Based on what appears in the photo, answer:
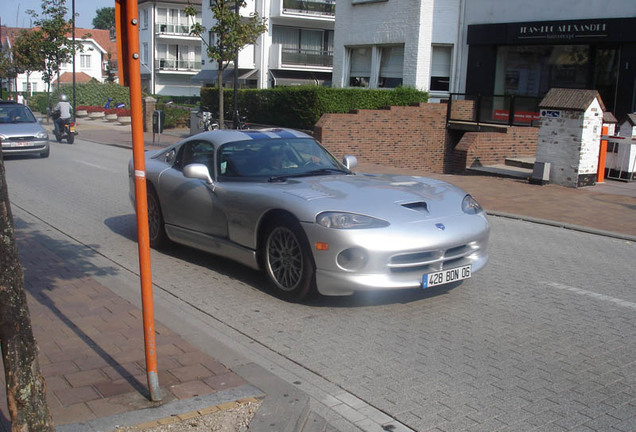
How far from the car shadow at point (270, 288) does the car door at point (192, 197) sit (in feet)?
1.63

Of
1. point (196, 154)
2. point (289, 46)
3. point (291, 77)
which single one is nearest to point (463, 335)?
point (196, 154)

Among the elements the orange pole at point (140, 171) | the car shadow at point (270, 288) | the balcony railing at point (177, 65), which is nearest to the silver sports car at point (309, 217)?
the car shadow at point (270, 288)

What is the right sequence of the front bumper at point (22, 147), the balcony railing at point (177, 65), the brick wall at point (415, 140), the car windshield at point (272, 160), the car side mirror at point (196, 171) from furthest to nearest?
the balcony railing at point (177, 65), the brick wall at point (415, 140), the front bumper at point (22, 147), the car windshield at point (272, 160), the car side mirror at point (196, 171)

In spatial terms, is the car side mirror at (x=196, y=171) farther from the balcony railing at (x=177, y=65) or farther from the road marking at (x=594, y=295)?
the balcony railing at (x=177, y=65)

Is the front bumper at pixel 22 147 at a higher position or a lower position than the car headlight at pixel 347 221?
lower

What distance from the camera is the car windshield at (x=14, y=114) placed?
814 inches

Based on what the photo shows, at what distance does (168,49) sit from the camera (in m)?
64.8

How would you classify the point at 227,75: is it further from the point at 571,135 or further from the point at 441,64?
the point at 571,135

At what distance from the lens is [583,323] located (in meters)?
5.83

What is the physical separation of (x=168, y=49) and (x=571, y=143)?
5563 centimetres

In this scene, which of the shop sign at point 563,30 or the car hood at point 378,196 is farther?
the shop sign at point 563,30

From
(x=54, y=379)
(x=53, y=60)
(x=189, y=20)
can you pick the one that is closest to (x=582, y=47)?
(x=54, y=379)

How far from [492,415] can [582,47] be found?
829 inches

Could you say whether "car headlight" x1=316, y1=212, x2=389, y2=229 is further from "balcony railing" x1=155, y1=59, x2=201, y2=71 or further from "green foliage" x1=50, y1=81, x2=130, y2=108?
"balcony railing" x1=155, y1=59, x2=201, y2=71
